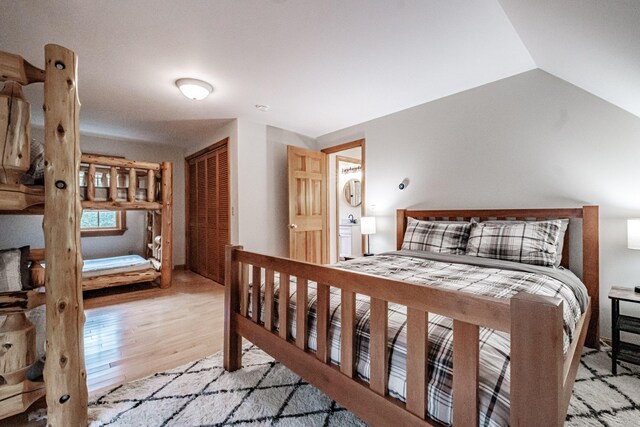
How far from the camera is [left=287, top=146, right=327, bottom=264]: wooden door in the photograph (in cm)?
391

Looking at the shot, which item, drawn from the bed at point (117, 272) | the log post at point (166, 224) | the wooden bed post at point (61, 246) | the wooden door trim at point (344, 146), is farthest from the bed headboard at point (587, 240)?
the bed at point (117, 272)

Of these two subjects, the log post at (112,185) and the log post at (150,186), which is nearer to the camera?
the log post at (112,185)

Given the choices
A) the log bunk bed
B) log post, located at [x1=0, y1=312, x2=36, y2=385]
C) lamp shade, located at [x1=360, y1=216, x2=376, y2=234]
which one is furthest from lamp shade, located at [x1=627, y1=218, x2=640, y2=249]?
log post, located at [x1=0, y1=312, x2=36, y2=385]

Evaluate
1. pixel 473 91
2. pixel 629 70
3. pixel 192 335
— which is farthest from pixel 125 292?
pixel 629 70

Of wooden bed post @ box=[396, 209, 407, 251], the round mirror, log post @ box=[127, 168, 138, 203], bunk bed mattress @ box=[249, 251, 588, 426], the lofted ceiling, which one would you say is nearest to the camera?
bunk bed mattress @ box=[249, 251, 588, 426]

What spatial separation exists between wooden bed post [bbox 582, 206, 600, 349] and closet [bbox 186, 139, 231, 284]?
12.2ft

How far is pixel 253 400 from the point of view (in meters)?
1.55

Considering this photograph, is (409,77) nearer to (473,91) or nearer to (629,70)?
(473,91)

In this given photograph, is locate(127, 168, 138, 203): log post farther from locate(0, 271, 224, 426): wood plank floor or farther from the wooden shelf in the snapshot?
the wooden shelf

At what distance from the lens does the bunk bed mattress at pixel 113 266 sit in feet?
11.5

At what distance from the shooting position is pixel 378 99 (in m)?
3.08

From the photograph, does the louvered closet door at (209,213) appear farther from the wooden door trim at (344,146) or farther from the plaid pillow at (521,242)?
the plaid pillow at (521,242)

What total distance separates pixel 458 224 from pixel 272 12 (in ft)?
7.47

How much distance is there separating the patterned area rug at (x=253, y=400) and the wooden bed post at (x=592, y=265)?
0.85ft
